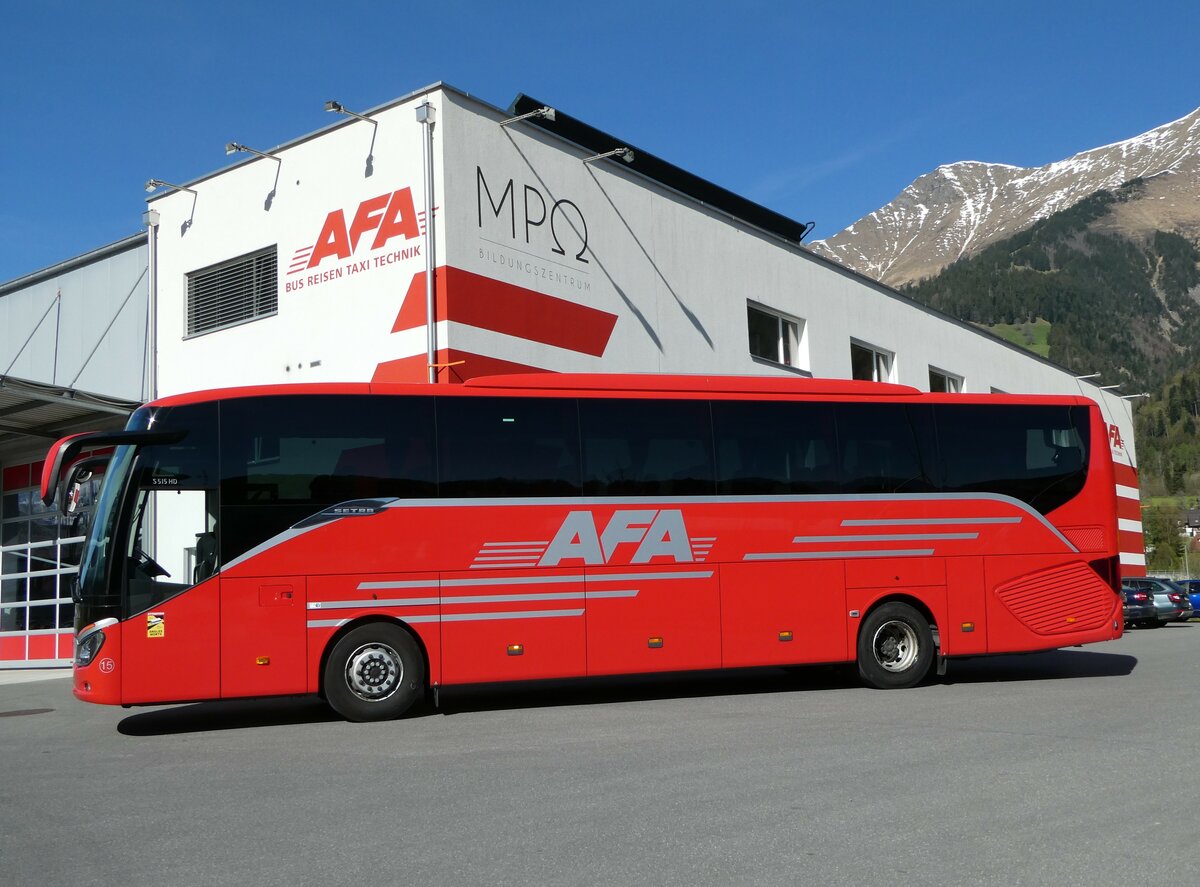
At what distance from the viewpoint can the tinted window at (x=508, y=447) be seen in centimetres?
1185

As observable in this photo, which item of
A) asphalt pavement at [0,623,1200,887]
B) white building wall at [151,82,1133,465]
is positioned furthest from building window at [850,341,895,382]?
asphalt pavement at [0,623,1200,887]

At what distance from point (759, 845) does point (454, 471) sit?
6.77 metres

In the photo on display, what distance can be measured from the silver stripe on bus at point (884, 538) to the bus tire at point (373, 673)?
457cm

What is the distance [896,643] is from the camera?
13.6m

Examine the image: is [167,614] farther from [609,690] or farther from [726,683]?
Answer: [726,683]

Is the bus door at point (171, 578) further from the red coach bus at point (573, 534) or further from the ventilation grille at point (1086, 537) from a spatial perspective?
the ventilation grille at point (1086, 537)

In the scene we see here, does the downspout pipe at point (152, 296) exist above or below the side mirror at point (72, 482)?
above

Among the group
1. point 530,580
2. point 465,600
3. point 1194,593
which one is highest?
point 530,580

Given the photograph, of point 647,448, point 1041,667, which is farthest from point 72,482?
point 1041,667

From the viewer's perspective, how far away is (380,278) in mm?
17781

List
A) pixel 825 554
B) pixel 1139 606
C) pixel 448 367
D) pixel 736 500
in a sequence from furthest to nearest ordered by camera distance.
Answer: pixel 1139 606, pixel 448 367, pixel 825 554, pixel 736 500

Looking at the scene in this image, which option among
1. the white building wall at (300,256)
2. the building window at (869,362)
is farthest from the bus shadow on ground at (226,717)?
the building window at (869,362)

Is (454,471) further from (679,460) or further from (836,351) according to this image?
(836,351)

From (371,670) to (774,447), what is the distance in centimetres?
506
